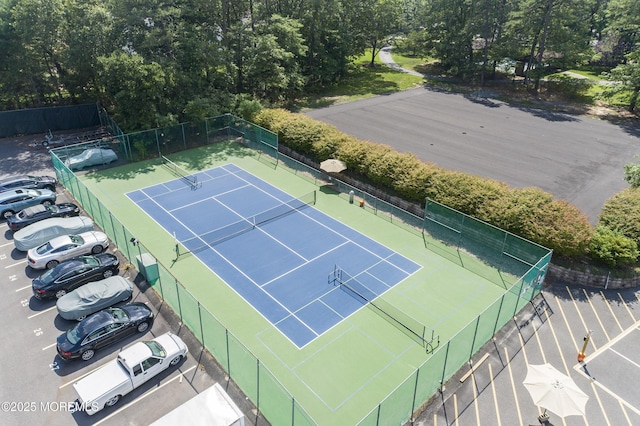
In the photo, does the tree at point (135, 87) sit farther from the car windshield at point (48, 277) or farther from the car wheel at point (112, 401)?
the car wheel at point (112, 401)

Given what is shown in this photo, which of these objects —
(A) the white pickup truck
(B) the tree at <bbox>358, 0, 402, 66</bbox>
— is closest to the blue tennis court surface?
(A) the white pickup truck

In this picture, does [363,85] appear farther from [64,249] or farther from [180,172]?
[64,249]

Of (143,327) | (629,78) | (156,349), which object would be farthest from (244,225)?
(629,78)

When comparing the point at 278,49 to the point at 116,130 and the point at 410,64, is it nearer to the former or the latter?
the point at 116,130

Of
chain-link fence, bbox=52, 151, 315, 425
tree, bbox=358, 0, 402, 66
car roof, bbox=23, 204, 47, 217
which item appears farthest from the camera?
tree, bbox=358, 0, 402, 66

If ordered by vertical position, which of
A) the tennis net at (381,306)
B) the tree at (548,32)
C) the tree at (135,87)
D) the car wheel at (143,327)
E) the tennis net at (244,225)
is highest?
the tree at (548,32)

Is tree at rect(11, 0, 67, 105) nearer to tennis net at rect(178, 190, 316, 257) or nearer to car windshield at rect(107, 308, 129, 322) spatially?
tennis net at rect(178, 190, 316, 257)

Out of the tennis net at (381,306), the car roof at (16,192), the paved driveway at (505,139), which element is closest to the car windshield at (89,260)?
the car roof at (16,192)
